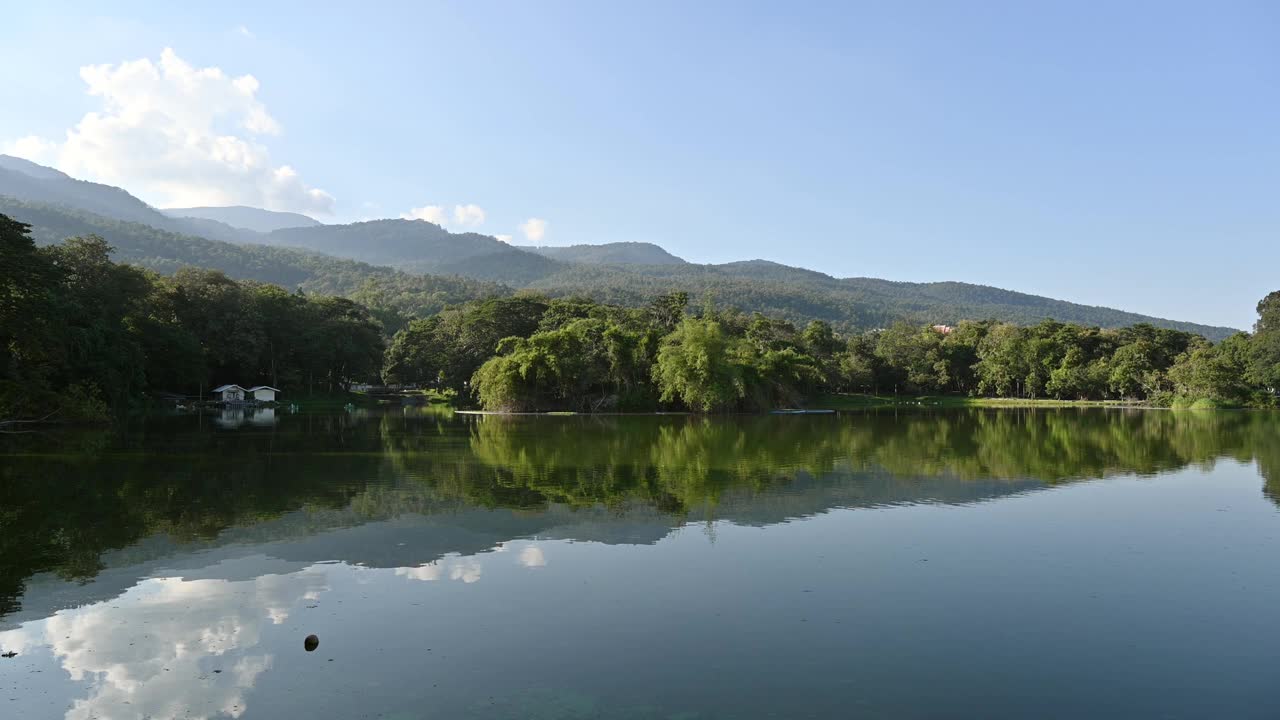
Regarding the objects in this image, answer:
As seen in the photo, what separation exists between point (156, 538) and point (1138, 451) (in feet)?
85.0

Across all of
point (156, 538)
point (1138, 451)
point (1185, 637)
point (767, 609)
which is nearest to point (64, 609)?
point (156, 538)

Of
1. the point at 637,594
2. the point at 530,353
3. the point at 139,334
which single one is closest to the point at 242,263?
the point at 139,334

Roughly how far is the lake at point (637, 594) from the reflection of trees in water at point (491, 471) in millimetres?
141

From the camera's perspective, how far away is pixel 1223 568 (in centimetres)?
979

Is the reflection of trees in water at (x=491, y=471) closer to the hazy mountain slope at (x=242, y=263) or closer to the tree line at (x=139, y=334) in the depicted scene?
the tree line at (x=139, y=334)

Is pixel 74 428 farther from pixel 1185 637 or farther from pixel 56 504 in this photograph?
pixel 1185 637

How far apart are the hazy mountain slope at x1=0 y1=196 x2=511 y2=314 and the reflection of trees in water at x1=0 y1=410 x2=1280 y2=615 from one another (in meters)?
109

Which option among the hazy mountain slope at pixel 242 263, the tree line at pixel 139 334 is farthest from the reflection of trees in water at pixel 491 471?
the hazy mountain slope at pixel 242 263

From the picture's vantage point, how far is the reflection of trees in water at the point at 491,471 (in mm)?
12914

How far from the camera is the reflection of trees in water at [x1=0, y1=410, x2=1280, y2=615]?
12.9 meters

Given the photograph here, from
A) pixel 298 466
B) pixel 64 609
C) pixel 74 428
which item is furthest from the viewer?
pixel 74 428

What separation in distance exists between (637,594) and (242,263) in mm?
195209

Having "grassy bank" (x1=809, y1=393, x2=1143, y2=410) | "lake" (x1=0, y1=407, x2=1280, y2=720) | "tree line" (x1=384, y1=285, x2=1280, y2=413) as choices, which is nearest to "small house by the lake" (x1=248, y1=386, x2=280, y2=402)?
"tree line" (x1=384, y1=285, x2=1280, y2=413)

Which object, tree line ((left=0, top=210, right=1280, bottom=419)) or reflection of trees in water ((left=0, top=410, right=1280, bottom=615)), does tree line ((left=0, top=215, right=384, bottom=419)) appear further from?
reflection of trees in water ((left=0, top=410, right=1280, bottom=615))
